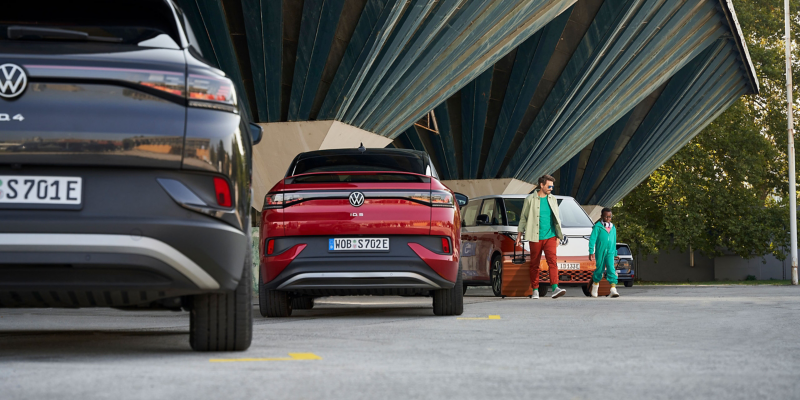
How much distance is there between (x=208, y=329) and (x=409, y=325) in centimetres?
271

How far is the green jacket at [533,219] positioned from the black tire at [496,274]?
115 centimetres

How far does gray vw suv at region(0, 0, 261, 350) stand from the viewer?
425 cm

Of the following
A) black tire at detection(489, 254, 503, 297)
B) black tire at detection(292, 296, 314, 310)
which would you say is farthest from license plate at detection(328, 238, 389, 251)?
black tire at detection(489, 254, 503, 297)

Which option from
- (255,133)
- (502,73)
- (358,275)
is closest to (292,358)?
(255,133)

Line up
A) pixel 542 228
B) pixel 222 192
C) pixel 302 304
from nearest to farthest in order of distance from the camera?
pixel 222 192, pixel 302 304, pixel 542 228

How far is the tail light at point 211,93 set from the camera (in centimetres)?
452

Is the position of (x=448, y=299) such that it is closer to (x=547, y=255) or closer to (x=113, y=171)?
(x=113, y=171)

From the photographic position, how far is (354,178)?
8.24 metres

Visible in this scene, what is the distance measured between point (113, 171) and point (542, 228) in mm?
9768

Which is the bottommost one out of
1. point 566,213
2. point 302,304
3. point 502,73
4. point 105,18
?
point 302,304

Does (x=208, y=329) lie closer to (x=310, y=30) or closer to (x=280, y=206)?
(x=280, y=206)

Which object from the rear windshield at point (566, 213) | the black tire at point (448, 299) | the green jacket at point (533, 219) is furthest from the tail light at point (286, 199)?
the rear windshield at point (566, 213)

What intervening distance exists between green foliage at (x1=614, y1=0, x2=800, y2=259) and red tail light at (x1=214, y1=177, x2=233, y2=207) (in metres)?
40.3

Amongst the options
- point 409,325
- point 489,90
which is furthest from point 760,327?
point 489,90
